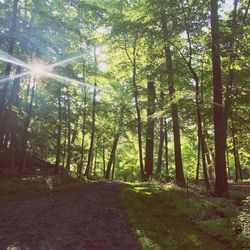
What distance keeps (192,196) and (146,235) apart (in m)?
6.12

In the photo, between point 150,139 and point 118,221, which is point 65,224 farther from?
point 150,139

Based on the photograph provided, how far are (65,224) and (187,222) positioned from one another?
397cm

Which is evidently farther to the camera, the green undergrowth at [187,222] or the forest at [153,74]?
the forest at [153,74]

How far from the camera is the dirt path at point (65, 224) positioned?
8.18 metres

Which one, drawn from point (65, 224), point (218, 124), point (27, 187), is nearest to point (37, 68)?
point (27, 187)

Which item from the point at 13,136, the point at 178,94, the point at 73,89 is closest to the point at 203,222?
the point at 178,94

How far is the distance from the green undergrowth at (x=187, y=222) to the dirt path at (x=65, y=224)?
0.57 metres

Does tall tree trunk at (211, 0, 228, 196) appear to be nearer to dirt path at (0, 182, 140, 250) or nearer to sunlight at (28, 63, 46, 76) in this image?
dirt path at (0, 182, 140, 250)

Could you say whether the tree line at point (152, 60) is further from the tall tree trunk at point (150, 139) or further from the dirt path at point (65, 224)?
the dirt path at point (65, 224)

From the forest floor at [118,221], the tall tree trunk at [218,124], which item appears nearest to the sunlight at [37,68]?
the forest floor at [118,221]

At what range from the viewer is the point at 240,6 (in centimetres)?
1870

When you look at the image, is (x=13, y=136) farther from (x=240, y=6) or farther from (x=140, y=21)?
Result: (x=240, y=6)

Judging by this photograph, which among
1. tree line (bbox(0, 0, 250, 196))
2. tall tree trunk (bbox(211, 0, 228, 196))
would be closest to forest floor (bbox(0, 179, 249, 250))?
tall tree trunk (bbox(211, 0, 228, 196))

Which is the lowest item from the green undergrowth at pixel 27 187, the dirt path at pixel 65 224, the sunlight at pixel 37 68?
the dirt path at pixel 65 224
